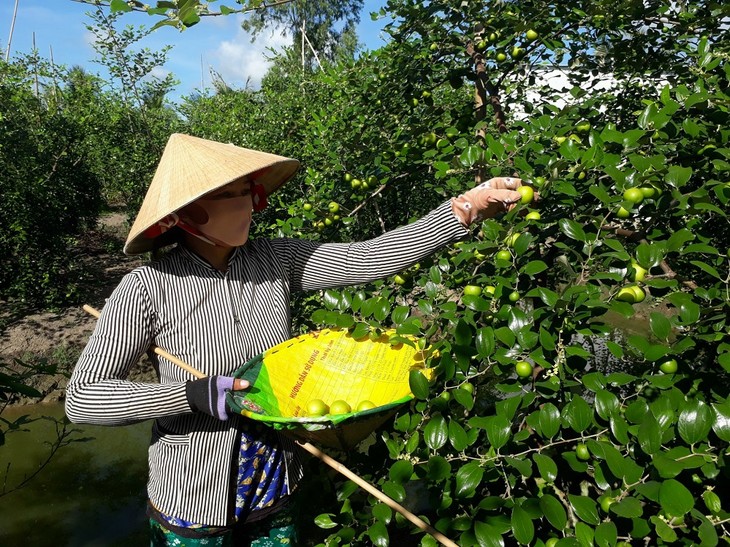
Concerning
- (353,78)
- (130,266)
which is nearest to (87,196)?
(130,266)

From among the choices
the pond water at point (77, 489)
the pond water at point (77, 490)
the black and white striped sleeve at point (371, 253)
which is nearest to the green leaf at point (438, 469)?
the black and white striped sleeve at point (371, 253)

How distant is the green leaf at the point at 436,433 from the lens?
95cm

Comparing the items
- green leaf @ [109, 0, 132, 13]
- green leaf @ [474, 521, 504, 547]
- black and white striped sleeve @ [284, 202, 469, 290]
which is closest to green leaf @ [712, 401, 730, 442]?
green leaf @ [474, 521, 504, 547]

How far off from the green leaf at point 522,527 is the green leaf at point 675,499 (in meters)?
0.19

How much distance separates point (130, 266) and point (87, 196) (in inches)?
80.7

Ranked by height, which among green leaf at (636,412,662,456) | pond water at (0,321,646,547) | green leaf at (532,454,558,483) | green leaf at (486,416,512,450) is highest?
green leaf at (636,412,662,456)

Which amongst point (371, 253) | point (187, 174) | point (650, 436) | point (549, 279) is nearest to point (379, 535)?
point (650, 436)

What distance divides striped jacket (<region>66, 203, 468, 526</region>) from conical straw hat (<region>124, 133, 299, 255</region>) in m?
0.13

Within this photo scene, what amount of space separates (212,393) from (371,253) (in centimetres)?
64

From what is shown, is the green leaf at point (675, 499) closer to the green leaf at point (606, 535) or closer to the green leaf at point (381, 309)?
the green leaf at point (606, 535)

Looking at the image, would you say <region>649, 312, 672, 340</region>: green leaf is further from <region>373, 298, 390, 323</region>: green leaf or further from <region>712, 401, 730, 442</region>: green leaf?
<region>373, 298, 390, 323</region>: green leaf

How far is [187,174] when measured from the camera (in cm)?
144

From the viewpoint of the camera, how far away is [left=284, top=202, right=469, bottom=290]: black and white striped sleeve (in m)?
1.59

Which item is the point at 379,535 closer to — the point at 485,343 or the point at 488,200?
the point at 485,343
